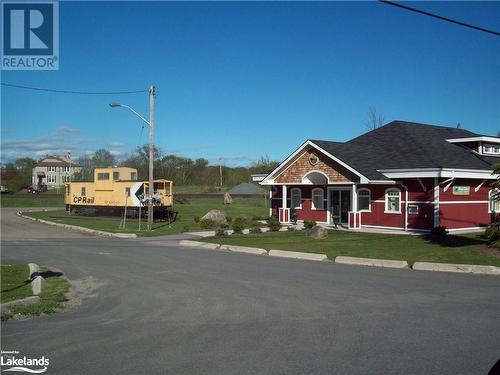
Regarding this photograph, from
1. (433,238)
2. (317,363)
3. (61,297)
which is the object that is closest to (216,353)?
(317,363)

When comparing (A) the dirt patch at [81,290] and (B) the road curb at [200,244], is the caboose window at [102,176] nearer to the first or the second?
(B) the road curb at [200,244]

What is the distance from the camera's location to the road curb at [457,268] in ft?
46.2

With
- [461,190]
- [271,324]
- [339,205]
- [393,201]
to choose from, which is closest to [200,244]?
[393,201]

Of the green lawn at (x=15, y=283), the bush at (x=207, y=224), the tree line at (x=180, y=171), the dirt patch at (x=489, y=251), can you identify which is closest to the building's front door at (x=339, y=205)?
the bush at (x=207, y=224)

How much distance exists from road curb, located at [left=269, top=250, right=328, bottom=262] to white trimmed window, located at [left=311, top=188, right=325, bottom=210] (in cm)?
1319

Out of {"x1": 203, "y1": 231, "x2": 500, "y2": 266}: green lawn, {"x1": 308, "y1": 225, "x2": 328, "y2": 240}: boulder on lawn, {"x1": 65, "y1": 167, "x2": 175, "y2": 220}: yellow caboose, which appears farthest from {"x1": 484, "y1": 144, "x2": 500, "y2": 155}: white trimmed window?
{"x1": 65, "y1": 167, "x2": 175, "y2": 220}: yellow caboose

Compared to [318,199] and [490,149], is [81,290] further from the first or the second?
[490,149]

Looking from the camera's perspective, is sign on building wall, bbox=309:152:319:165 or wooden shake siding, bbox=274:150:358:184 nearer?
wooden shake siding, bbox=274:150:358:184

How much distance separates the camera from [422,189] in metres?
26.3

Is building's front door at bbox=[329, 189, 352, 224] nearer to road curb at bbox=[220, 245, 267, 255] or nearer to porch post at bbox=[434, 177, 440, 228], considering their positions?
porch post at bbox=[434, 177, 440, 228]

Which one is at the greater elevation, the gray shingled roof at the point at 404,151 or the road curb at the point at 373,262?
the gray shingled roof at the point at 404,151

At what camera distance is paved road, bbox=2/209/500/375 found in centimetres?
618

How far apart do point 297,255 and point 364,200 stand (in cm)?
1188

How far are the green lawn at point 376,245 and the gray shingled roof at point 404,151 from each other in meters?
4.65
